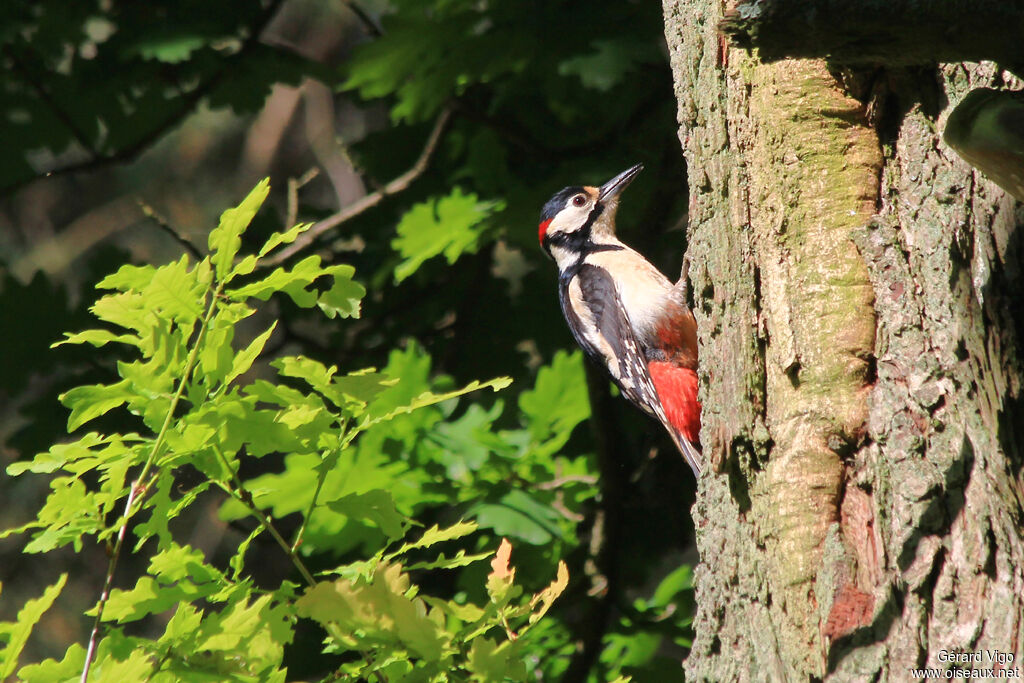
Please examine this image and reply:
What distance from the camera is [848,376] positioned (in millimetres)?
1820

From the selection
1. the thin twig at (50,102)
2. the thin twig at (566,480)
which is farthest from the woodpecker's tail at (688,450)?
the thin twig at (50,102)

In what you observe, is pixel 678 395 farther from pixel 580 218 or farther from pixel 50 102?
pixel 50 102

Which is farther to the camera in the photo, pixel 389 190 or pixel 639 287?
pixel 389 190

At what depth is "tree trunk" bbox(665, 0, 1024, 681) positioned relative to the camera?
162 cm

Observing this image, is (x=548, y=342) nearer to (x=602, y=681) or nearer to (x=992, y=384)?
(x=602, y=681)

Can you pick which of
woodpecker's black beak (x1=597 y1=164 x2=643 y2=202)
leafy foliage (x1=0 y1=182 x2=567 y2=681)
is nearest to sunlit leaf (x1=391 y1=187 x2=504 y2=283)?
woodpecker's black beak (x1=597 y1=164 x2=643 y2=202)

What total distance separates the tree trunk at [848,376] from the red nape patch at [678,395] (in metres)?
1.05

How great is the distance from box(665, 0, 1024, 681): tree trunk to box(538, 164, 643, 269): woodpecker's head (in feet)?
3.62

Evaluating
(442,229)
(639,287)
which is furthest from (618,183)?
(442,229)

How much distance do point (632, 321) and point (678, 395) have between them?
0.33 metres

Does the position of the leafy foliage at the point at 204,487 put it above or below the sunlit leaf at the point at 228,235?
below

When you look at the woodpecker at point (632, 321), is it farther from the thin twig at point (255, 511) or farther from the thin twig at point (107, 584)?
the thin twig at point (107, 584)

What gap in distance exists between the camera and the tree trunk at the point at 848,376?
63.9 inches

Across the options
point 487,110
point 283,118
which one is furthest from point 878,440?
point 283,118
